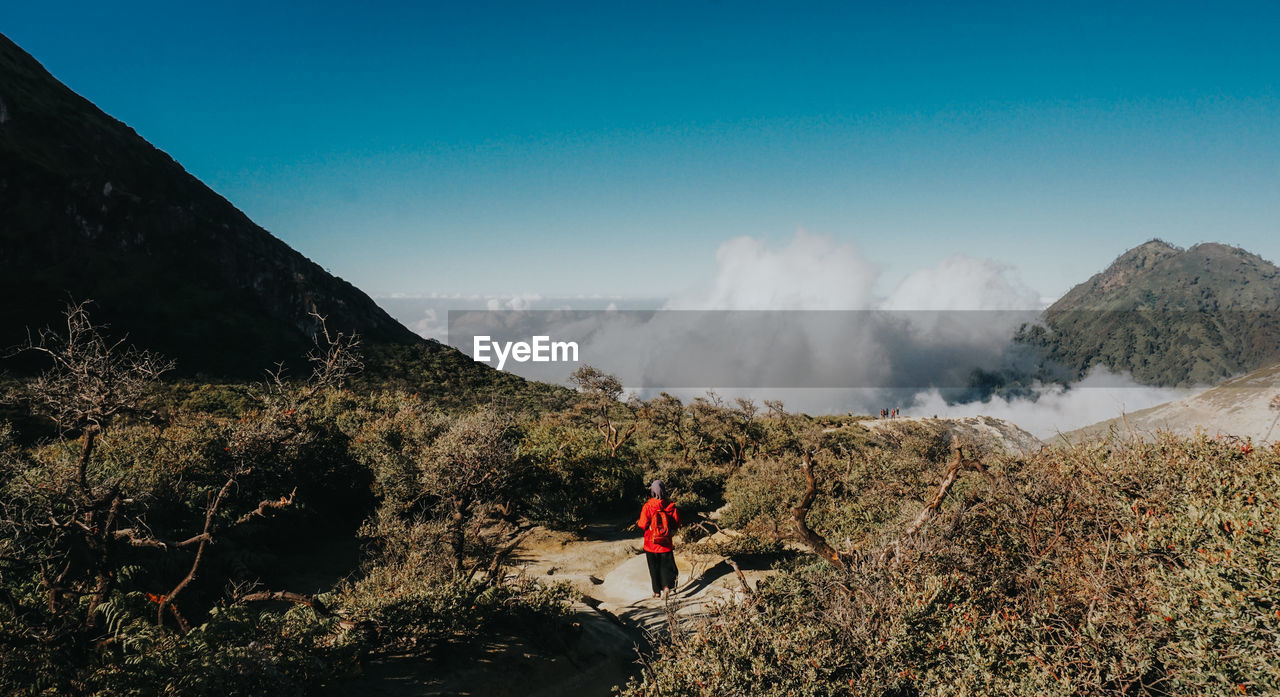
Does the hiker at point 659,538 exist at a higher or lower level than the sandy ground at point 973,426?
higher

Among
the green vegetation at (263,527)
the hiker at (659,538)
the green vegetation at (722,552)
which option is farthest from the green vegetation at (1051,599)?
the green vegetation at (263,527)

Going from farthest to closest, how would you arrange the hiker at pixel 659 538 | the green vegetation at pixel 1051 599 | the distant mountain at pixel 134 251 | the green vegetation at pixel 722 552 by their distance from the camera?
the distant mountain at pixel 134 251
the hiker at pixel 659 538
the green vegetation at pixel 722 552
the green vegetation at pixel 1051 599

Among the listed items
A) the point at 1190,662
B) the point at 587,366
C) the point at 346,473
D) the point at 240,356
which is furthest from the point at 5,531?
the point at 240,356

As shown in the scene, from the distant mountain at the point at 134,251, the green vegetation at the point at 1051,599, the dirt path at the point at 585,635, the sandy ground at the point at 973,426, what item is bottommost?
the sandy ground at the point at 973,426

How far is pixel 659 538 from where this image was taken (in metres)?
9.69

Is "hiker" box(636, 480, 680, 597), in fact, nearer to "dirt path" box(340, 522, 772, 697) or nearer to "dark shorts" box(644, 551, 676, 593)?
"dark shorts" box(644, 551, 676, 593)

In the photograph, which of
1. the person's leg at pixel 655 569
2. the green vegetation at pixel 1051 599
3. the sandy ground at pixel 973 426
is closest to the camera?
the green vegetation at pixel 1051 599

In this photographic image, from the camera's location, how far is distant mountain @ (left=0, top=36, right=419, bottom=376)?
43562 millimetres

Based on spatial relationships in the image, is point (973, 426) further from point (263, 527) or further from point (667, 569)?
point (263, 527)

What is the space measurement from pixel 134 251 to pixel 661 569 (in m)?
64.0

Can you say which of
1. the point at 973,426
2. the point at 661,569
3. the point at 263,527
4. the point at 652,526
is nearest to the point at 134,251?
the point at 263,527

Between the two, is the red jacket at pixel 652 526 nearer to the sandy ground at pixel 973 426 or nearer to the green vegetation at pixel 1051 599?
the green vegetation at pixel 1051 599

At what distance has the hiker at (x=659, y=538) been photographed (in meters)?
9.68

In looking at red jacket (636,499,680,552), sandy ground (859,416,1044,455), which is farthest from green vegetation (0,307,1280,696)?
sandy ground (859,416,1044,455)
